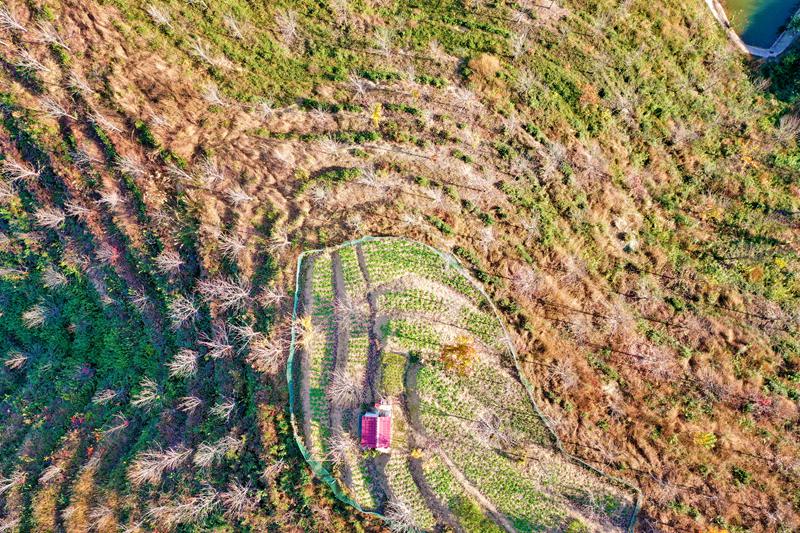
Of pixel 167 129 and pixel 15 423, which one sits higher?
pixel 167 129

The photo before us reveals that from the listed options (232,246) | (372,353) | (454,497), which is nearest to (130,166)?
(232,246)

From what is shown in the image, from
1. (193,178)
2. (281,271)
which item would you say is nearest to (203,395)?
(281,271)

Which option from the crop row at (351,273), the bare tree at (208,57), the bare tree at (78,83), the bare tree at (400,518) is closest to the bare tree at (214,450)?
the bare tree at (400,518)

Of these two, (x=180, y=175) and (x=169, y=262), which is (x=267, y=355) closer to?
(x=169, y=262)

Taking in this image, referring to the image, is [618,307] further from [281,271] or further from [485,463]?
[281,271]

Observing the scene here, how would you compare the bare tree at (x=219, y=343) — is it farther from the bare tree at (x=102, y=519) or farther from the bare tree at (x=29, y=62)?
the bare tree at (x=29, y=62)
